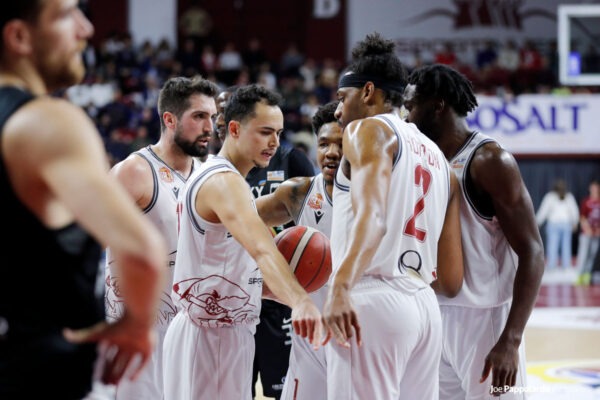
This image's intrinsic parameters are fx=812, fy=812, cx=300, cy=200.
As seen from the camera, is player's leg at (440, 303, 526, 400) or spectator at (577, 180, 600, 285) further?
spectator at (577, 180, 600, 285)

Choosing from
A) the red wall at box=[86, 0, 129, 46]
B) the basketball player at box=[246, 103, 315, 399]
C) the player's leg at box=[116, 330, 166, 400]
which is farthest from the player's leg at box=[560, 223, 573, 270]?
the player's leg at box=[116, 330, 166, 400]

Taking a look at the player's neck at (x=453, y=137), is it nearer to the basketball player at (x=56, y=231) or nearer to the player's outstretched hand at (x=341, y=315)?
the player's outstretched hand at (x=341, y=315)

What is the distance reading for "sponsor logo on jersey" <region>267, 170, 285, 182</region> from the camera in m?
5.91

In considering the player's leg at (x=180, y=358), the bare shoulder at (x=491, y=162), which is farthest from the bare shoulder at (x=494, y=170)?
the player's leg at (x=180, y=358)

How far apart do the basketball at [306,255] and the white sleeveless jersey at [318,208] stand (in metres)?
0.57

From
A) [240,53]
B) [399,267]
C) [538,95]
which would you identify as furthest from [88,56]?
[399,267]

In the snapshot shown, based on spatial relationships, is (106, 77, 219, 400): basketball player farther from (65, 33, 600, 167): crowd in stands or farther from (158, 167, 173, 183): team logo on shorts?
(65, 33, 600, 167): crowd in stands

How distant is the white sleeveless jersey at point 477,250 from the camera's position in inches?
154

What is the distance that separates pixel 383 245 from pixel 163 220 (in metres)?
1.81

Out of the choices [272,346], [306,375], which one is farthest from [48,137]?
[272,346]

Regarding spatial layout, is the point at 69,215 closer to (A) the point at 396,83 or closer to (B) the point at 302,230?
(A) the point at 396,83

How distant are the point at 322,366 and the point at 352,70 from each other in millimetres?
1624

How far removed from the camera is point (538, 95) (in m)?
18.7

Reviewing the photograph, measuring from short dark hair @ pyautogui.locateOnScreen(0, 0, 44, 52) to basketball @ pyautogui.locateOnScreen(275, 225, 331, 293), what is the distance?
227cm
